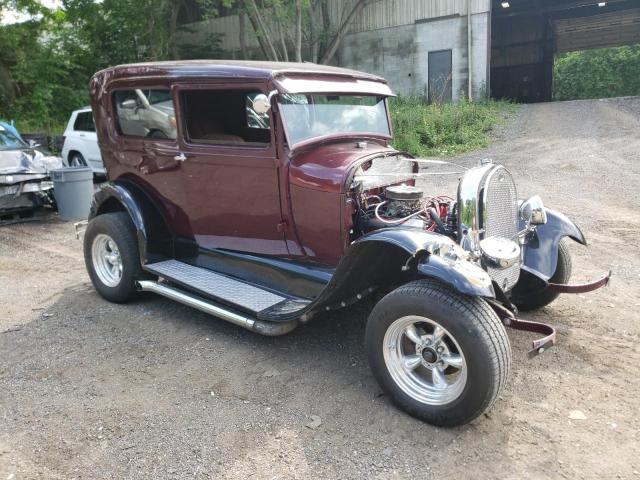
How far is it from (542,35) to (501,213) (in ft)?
70.6

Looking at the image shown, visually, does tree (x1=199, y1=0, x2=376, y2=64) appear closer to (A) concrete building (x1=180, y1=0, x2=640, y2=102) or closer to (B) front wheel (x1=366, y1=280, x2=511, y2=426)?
(A) concrete building (x1=180, y1=0, x2=640, y2=102)

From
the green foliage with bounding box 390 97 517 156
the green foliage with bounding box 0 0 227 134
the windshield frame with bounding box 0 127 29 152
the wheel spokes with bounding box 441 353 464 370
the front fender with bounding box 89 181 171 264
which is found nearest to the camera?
the wheel spokes with bounding box 441 353 464 370

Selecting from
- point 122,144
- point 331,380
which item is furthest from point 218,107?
point 331,380

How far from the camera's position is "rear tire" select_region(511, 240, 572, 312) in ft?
13.1

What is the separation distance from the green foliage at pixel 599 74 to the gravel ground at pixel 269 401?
2061 cm

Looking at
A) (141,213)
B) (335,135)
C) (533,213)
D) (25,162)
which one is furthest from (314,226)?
(25,162)

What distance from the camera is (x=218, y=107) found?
4.46 m

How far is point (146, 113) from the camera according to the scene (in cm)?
467

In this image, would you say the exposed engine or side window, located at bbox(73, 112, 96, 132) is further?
side window, located at bbox(73, 112, 96, 132)

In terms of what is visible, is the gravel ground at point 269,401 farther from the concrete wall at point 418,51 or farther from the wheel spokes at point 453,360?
the concrete wall at point 418,51

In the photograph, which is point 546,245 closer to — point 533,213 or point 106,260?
point 533,213

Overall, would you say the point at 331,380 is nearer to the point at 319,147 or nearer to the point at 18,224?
the point at 319,147

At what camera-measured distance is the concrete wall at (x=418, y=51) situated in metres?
15.6

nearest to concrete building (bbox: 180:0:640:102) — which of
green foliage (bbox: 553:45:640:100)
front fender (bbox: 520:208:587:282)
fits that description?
green foliage (bbox: 553:45:640:100)
